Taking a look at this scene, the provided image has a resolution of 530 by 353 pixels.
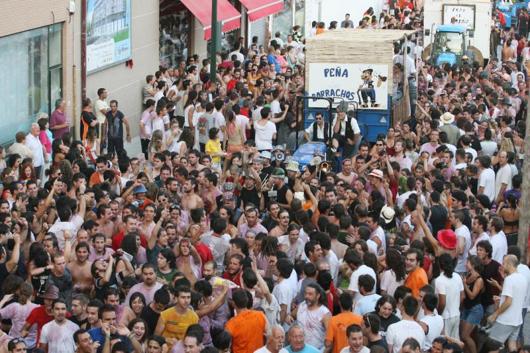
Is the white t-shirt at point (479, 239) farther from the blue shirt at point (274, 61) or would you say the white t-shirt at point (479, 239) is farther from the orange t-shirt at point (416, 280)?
the blue shirt at point (274, 61)

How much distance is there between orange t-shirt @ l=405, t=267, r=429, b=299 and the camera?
46.0ft

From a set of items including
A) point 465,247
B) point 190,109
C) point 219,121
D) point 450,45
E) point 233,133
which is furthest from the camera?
point 450,45

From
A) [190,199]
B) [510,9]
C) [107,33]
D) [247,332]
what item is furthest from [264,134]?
[510,9]

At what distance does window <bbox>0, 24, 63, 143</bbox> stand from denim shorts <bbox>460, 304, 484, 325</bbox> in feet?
34.8

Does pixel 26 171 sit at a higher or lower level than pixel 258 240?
higher

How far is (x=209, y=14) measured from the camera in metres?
32.1

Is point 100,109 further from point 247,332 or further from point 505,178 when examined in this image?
point 247,332

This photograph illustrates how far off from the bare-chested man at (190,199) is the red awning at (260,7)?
19571 millimetres

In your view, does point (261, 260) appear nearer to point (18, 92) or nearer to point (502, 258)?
point (502, 258)

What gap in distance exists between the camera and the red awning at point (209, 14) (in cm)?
3155

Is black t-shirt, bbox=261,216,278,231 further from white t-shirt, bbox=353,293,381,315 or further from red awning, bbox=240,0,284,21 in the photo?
red awning, bbox=240,0,284,21

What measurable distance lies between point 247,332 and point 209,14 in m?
20.1

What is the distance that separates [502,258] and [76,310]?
529 cm

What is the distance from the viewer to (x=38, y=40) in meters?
24.3
